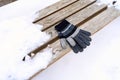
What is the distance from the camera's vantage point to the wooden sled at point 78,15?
1261 mm

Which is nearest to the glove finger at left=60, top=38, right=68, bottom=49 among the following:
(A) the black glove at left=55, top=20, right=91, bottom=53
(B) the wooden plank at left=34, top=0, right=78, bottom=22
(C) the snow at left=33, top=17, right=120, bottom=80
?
(A) the black glove at left=55, top=20, right=91, bottom=53

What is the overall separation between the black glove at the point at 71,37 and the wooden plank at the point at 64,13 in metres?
0.14

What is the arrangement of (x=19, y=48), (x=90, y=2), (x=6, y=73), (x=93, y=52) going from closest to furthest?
1. (x=6, y=73)
2. (x=19, y=48)
3. (x=93, y=52)
4. (x=90, y=2)

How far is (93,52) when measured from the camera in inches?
49.3

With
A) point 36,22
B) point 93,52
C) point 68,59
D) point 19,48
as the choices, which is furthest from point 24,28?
point 93,52

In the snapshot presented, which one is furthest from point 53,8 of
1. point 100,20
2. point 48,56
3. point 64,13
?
point 48,56

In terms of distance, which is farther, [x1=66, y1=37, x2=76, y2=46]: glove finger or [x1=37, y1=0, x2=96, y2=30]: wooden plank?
[x1=37, y1=0, x2=96, y2=30]: wooden plank

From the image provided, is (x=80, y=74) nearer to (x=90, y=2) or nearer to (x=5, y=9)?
(x=90, y=2)

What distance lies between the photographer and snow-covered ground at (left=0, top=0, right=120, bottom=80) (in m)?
1.06

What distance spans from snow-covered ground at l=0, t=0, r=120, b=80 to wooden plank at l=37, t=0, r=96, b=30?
6 centimetres

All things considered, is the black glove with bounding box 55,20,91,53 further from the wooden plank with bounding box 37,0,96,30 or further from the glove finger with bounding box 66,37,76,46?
the wooden plank with bounding box 37,0,96,30

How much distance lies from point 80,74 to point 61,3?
1.78ft

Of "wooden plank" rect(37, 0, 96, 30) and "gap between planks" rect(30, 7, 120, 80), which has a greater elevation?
"wooden plank" rect(37, 0, 96, 30)

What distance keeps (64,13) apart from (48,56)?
387 millimetres
